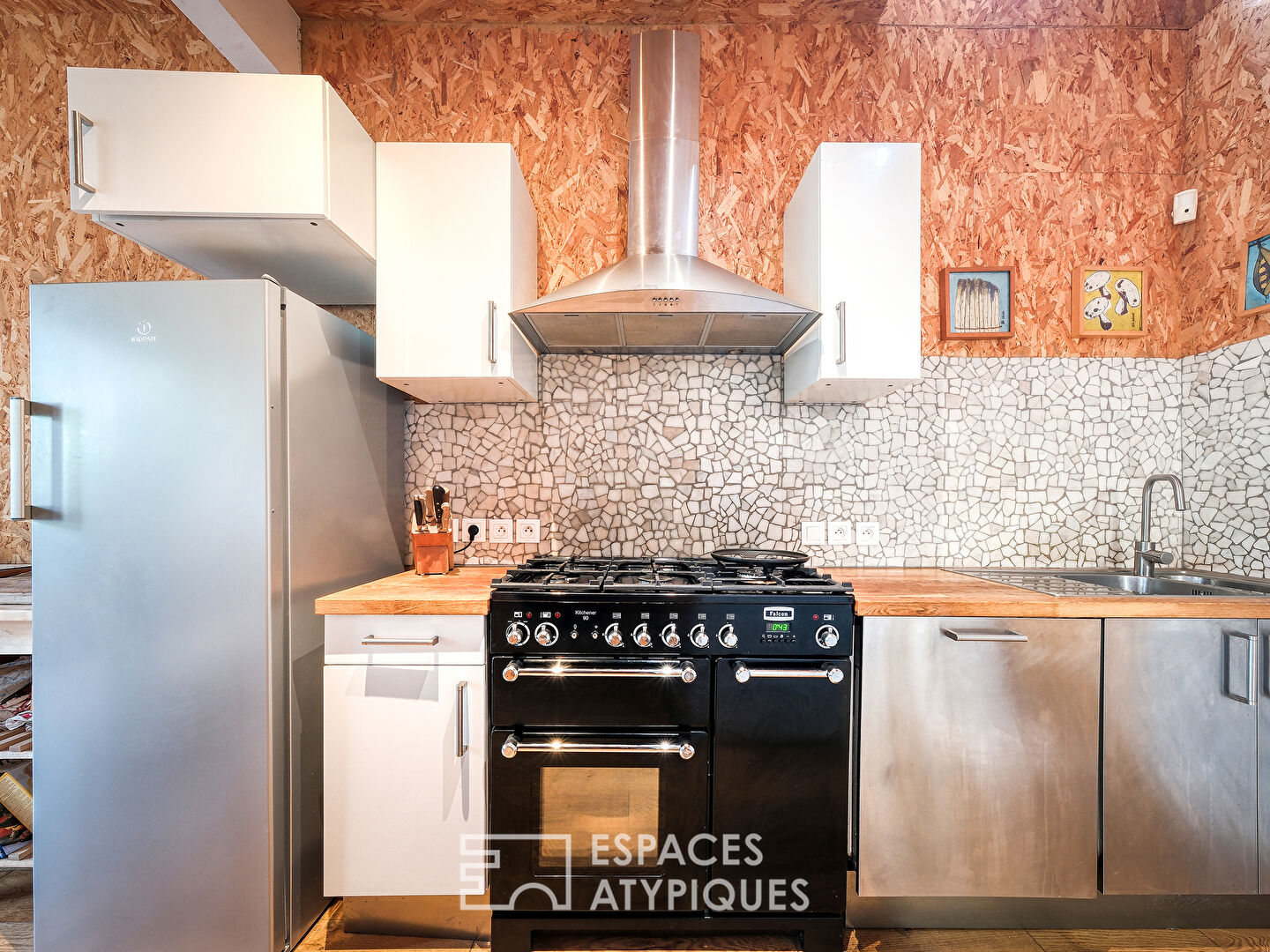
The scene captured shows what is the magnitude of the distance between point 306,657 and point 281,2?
8.09 feet

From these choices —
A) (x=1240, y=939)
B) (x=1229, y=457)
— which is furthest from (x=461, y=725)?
(x=1229, y=457)

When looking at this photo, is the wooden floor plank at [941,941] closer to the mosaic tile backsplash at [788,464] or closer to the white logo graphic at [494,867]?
the white logo graphic at [494,867]

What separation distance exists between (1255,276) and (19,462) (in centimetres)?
406

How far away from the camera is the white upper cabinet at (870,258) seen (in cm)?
192

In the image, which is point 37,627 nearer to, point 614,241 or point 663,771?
point 663,771

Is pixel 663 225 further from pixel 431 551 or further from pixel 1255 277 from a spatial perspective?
pixel 1255 277

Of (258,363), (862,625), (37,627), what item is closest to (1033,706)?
(862,625)

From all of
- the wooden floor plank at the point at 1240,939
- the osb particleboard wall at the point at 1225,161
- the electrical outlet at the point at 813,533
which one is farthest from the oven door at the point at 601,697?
the osb particleboard wall at the point at 1225,161

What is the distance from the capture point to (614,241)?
2.39m

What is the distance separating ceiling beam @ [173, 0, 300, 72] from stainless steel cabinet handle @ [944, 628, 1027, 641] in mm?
3060

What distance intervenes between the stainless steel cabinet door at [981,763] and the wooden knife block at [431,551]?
1.42 metres

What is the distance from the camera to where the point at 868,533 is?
2385mm

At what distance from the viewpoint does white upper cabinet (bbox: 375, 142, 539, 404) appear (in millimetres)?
1924

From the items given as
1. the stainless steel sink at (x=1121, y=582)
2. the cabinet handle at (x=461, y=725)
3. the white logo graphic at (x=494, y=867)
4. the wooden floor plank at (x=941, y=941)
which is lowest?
the wooden floor plank at (x=941, y=941)
